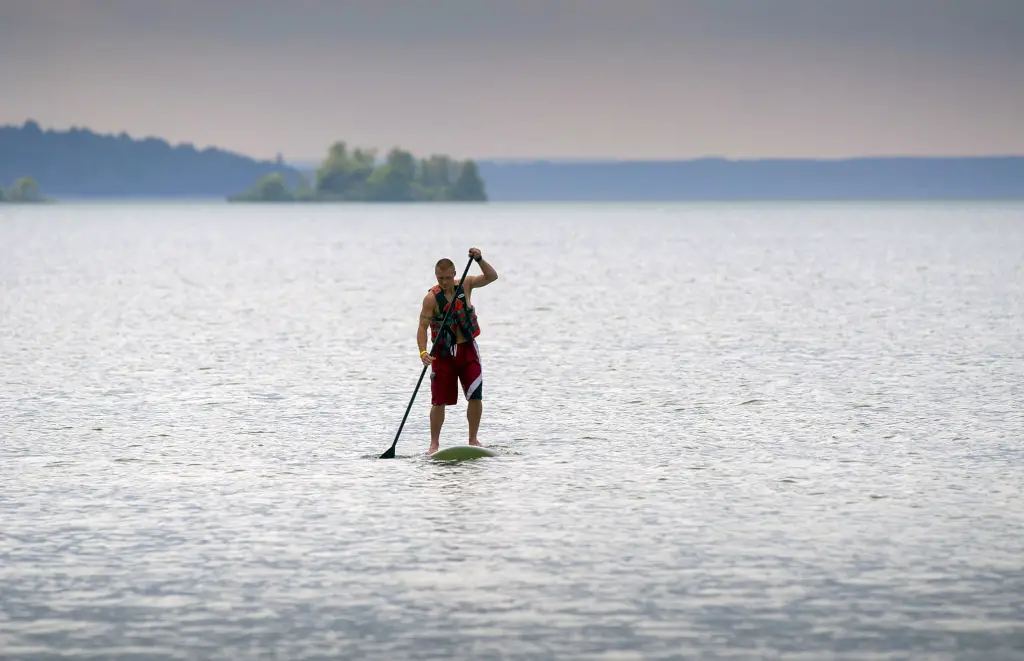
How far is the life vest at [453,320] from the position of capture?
1457 cm

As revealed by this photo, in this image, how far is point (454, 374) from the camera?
49.2 ft

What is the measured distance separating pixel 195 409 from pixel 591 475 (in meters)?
6.57

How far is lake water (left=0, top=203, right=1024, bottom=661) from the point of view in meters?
8.98

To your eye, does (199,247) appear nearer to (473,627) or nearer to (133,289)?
(133,289)

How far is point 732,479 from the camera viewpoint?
540 inches

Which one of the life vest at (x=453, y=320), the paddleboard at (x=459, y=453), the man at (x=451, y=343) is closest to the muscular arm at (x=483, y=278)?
the man at (x=451, y=343)

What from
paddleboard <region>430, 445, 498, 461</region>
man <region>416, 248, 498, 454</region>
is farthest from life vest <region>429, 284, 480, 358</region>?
paddleboard <region>430, 445, 498, 461</region>

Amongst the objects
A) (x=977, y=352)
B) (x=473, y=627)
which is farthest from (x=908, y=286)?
(x=473, y=627)

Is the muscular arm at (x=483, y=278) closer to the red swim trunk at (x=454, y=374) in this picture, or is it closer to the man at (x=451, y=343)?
the man at (x=451, y=343)

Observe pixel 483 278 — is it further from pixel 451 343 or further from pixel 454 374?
pixel 454 374

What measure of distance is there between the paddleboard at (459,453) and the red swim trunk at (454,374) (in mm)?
445

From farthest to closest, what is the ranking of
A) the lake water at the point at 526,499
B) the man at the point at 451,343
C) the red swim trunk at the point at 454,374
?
the red swim trunk at the point at 454,374 < the man at the point at 451,343 < the lake water at the point at 526,499

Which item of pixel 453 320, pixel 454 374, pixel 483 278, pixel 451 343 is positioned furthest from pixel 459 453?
pixel 483 278

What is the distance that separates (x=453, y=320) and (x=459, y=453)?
4.32 ft
